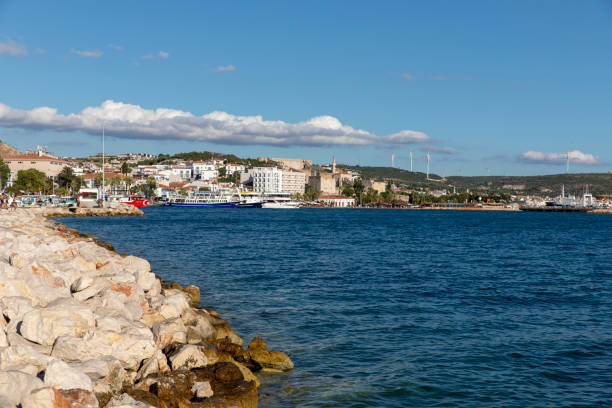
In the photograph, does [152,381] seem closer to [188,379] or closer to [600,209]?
[188,379]

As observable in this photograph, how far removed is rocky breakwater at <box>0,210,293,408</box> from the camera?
6430mm

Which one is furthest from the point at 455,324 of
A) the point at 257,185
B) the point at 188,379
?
the point at 257,185

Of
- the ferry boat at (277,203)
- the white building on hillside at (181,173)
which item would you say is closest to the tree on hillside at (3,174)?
the ferry boat at (277,203)

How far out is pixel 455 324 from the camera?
43.3 feet

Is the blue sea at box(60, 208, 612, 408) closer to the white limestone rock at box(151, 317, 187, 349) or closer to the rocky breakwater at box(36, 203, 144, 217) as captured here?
the white limestone rock at box(151, 317, 187, 349)

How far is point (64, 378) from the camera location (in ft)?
20.8

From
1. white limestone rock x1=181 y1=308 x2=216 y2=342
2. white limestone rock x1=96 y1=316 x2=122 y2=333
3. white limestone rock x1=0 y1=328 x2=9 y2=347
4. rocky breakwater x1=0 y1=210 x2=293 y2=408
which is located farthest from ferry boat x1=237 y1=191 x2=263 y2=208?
white limestone rock x1=0 y1=328 x2=9 y2=347

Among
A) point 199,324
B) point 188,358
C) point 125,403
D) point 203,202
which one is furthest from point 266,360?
point 203,202

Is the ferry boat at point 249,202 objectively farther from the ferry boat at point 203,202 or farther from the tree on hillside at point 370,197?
the tree on hillside at point 370,197

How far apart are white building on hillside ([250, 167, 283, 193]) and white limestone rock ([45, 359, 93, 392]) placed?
16613 centimetres

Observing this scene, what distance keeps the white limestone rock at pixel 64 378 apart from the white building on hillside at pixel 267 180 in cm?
16613

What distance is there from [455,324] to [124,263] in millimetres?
8831

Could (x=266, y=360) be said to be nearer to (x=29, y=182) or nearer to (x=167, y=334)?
(x=167, y=334)

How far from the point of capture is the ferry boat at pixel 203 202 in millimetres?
131750
